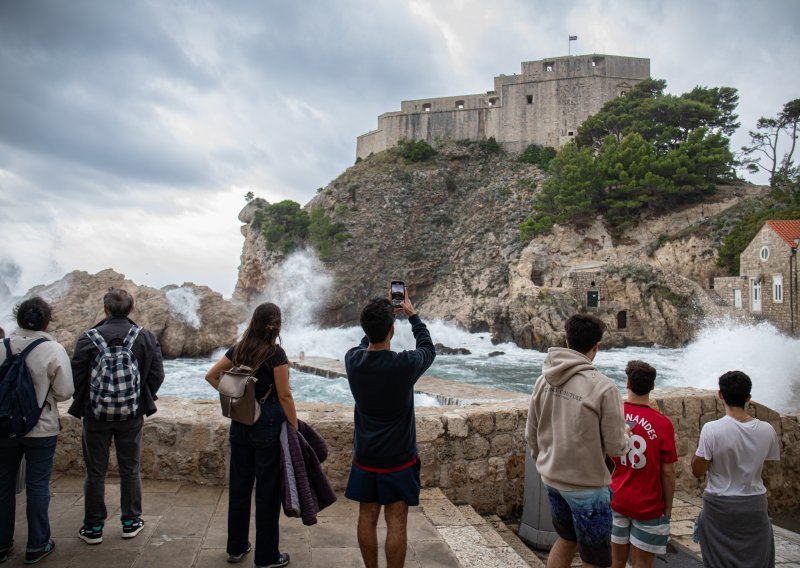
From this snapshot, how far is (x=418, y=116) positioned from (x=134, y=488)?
1926 inches

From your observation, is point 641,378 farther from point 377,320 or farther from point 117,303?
point 117,303

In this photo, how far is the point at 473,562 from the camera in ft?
9.84

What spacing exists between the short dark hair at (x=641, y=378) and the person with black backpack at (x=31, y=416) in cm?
297

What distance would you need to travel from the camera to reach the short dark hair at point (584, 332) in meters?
2.46

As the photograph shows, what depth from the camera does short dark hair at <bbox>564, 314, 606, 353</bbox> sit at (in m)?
2.46

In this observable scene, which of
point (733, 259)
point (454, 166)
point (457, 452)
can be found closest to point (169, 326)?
point (457, 452)

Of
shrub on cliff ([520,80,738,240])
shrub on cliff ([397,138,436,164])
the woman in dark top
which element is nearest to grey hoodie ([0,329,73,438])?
the woman in dark top

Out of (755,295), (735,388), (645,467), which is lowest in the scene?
(645,467)

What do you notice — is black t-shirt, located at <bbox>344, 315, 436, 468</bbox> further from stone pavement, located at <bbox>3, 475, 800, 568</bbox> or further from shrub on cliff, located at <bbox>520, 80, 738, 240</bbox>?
shrub on cliff, located at <bbox>520, 80, 738, 240</bbox>

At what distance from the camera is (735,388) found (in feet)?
9.08

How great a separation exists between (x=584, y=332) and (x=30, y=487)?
2.86 m

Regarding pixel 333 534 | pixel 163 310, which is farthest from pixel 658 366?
pixel 333 534

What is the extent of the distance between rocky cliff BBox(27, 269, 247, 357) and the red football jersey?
1829 cm

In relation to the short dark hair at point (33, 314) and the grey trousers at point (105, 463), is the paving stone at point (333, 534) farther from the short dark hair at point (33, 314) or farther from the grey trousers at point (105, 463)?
the short dark hair at point (33, 314)
